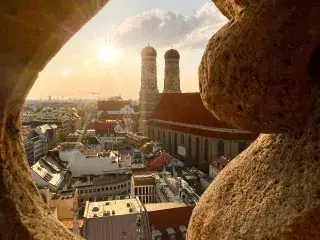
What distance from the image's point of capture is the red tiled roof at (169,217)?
16906 mm

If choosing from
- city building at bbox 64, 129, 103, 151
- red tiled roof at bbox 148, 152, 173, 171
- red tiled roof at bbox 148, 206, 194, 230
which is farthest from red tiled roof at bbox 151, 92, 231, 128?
red tiled roof at bbox 148, 206, 194, 230

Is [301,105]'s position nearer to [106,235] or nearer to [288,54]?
[288,54]

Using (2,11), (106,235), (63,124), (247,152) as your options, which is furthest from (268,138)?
(63,124)

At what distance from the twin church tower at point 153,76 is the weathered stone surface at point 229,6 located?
43.3m

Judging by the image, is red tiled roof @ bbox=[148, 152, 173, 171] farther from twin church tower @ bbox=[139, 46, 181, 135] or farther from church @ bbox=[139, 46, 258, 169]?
twin church tower @ bbox=[139, 46, 181, 135]

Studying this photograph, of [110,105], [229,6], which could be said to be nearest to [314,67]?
[229,6]

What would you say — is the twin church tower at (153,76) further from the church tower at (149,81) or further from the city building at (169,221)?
the city building at (169,221)

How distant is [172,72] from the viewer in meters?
46.8

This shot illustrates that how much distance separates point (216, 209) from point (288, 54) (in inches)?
61.7

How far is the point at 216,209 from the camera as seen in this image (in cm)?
317

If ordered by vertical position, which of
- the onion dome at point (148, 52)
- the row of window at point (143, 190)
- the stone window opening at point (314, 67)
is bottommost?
the row of window at point (143, 190)

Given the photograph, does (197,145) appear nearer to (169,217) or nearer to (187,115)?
(187,115)

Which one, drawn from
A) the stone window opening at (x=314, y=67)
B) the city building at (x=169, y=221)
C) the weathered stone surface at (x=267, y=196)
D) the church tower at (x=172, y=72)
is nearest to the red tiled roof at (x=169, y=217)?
the city building at (x=169, y=221)

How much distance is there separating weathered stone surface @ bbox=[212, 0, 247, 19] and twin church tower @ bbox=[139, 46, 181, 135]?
1704 inches
